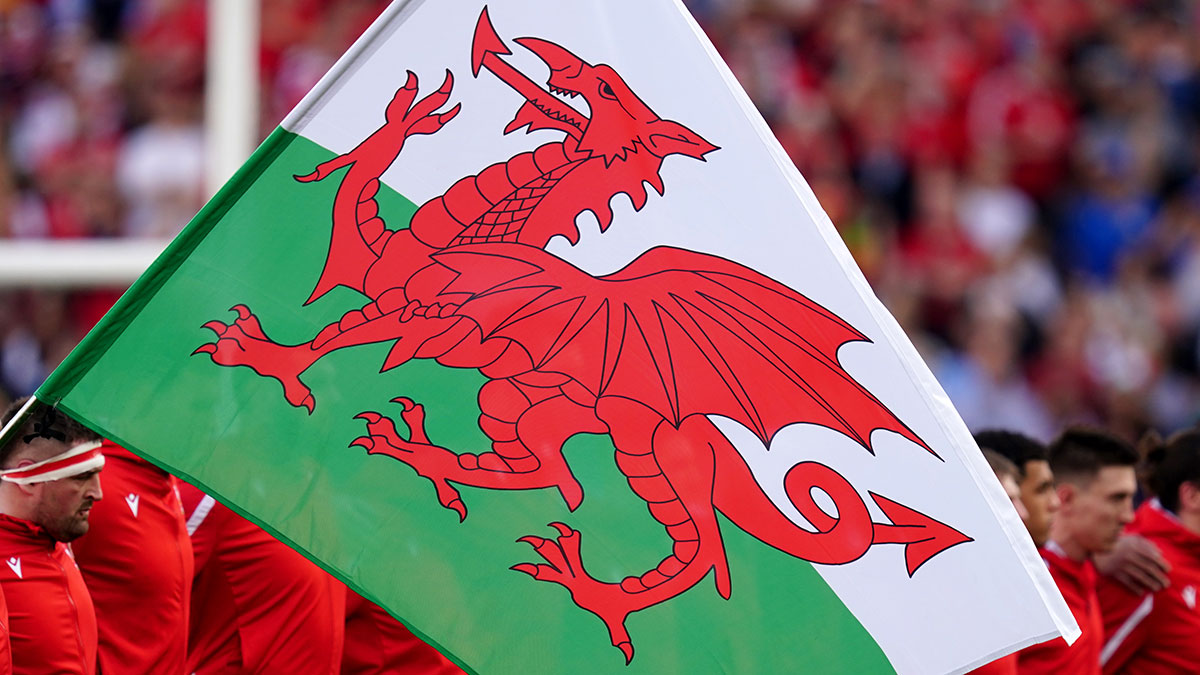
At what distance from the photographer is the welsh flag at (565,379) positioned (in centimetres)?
349

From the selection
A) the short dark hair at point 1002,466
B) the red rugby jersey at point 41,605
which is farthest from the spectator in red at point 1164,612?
the red rugby jersey at point 41,605

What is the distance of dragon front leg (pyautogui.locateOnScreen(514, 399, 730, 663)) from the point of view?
11.6 feet

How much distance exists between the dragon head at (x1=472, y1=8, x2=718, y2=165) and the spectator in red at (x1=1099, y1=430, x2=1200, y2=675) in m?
2.93

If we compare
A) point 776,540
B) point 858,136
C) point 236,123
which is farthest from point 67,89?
point 776,540

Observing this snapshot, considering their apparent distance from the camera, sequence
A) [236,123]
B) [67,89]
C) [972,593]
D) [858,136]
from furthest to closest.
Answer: [858,136]
[67,89]
[236,123]
[972,593]

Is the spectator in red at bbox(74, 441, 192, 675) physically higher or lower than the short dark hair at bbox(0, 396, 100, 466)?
lower

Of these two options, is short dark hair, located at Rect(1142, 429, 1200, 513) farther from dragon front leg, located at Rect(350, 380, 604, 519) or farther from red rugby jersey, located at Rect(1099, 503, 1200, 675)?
dragon front leg, located at Rect(350, 380, 604, 519)

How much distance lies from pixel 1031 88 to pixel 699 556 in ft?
27.1

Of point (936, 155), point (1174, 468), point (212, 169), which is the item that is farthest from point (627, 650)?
point (936, 155)

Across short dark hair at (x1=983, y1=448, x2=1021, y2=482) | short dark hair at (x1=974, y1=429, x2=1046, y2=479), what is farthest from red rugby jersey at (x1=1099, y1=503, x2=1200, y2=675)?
short dark hair at (x1=983, y1=448, x2=1021, y2=482)

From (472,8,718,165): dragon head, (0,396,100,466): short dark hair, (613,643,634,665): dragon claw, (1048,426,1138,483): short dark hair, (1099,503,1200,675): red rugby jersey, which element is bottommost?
(1099,503,1200,675): red rugby jersey

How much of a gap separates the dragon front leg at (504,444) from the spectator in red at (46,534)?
98 centimetres

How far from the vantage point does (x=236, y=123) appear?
759 cm

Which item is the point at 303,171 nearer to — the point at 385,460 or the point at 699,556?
the point at 385,460
